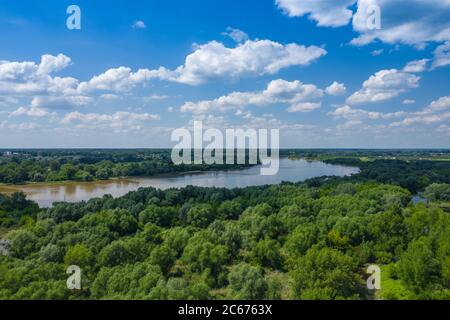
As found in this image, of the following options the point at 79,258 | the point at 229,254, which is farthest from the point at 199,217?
the point at 79,258

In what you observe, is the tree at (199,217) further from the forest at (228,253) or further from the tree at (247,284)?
the tree at (247,284)

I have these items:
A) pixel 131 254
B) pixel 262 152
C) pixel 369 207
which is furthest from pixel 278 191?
pixel 262 152

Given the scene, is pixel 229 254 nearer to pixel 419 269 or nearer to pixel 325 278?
pixel 325 278

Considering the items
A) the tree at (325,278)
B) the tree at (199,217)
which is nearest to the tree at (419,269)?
the tree at (325,278)

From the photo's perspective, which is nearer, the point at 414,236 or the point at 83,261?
the point at 83,261

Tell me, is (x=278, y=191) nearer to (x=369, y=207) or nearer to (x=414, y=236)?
(x=369, y=207)

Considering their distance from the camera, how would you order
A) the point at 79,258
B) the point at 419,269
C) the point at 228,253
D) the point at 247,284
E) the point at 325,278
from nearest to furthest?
1. the point at 247,284
2. the point at 325,278
3. the point at 419,269
4. the point at 79,258
5. the point at 228,253
